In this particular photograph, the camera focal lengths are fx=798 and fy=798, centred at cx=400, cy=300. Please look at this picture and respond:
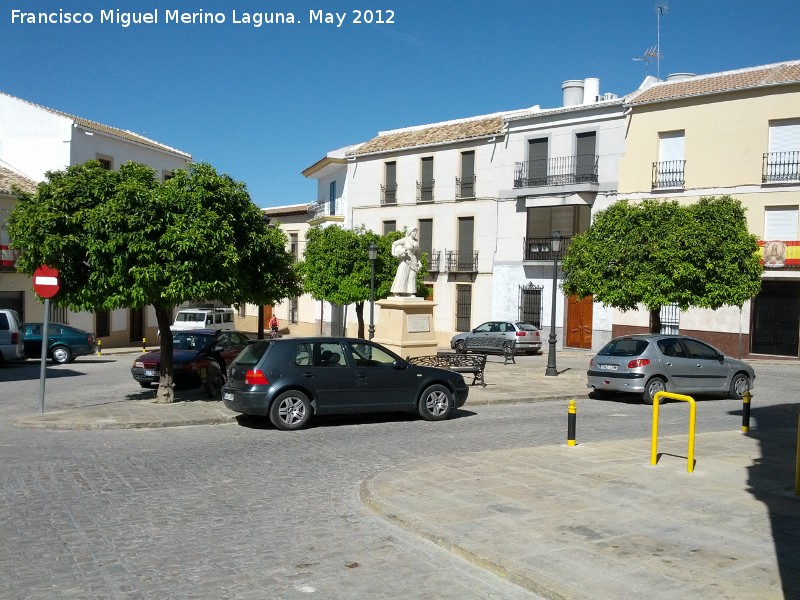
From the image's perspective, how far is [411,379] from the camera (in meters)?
13.4

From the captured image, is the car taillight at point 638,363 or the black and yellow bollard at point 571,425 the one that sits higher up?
the car taillight at point 638,363

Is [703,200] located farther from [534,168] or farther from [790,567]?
[790,567]

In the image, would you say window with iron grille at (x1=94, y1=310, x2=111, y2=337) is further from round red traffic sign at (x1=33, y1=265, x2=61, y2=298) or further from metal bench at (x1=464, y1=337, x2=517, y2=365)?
round red traffic sign at (x1=33, y1=265, x2=61, y2=298)

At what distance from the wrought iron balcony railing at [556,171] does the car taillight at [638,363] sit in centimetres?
1841

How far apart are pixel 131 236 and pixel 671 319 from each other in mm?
23357

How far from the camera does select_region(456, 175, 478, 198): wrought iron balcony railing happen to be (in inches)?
1492

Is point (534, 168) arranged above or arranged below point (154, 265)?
above

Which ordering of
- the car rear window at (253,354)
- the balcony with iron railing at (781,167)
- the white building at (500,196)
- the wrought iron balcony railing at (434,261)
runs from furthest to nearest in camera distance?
the wrought iron balcony railing at (434,261) < the white building at (500,196) < the balcony with iron railing at (781,167) < the car rear window at (253,354)

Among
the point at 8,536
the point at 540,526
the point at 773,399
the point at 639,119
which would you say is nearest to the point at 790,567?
the point at 540,526

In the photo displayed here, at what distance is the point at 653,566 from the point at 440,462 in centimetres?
402

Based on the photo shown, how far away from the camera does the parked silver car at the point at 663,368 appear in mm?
16094

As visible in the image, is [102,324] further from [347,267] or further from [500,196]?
[500,196]

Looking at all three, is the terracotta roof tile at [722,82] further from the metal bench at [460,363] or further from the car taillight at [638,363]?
the metal bench at [460,363]

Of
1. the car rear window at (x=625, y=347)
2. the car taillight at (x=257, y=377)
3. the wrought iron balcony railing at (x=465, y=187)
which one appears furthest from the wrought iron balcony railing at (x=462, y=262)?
the car taillight at (x=257, y=377)
